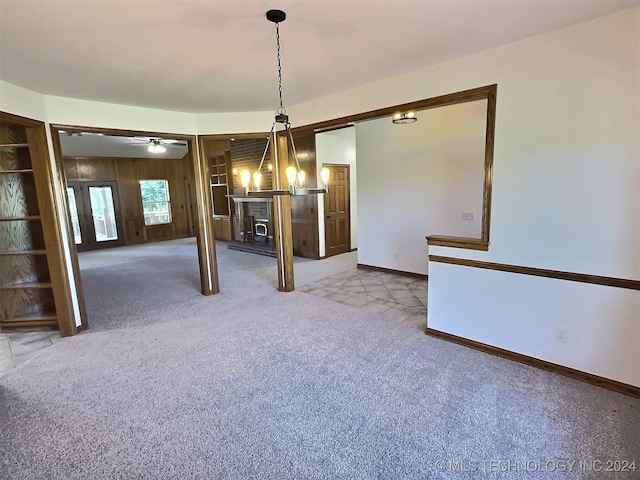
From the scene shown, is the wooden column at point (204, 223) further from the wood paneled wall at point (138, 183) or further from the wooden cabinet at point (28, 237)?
the wood paneled wall at point (138, 183)

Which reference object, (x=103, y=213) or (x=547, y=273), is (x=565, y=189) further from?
(x=103, y=213)

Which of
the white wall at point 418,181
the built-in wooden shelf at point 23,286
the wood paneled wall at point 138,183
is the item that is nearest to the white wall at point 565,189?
the white wall at point 418,181

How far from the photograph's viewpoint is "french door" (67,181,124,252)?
8.51 m

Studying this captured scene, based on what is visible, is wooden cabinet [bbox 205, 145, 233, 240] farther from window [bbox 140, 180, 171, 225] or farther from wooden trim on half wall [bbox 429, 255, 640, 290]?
wooden trim on half wall [bbox 429, 255, 640, 290]

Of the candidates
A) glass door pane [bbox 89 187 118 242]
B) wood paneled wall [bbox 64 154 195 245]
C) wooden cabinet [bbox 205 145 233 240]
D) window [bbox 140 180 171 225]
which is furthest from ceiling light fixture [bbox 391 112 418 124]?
glass door pane [bbox 89 187 118 242]

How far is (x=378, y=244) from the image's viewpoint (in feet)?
19.0

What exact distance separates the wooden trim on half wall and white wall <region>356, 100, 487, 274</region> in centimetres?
185

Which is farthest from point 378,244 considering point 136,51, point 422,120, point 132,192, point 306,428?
point 132,192

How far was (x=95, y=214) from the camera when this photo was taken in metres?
8.88

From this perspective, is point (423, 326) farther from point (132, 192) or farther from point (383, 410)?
point (132, 192)

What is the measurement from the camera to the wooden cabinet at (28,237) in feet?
11.0

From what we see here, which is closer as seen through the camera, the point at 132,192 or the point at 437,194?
the point at 437,194

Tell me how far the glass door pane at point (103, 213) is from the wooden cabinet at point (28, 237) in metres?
5.77

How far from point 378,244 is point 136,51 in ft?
14.5
